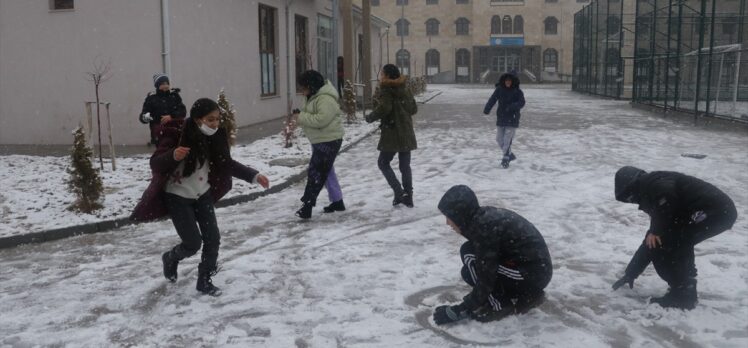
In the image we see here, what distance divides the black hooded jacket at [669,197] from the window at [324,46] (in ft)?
70.5

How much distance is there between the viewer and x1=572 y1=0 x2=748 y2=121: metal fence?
22453 millimetres

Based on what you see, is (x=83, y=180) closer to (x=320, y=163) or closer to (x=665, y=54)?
(x=320, y=163)

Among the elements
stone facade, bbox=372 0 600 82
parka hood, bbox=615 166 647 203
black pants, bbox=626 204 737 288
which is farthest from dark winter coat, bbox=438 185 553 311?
stone facade, bbox=372 0 600 82

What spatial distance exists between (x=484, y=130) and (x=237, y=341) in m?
14.3

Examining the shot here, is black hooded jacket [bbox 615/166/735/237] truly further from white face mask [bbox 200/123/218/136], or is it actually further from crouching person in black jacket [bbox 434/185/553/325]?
white face mask [bbox 200/123/218/136]

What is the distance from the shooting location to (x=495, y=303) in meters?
4.54

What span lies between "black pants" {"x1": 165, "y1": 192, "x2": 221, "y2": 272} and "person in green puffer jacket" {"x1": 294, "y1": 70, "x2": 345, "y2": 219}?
2.21 m

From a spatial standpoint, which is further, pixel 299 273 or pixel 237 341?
pixel 299 273

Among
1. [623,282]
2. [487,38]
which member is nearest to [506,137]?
[623,282]

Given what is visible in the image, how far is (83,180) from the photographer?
25.6 ft

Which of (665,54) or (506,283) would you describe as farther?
(665,54)


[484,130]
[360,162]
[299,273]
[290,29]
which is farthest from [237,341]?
[290,29]

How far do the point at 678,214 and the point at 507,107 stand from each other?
22.2 ft

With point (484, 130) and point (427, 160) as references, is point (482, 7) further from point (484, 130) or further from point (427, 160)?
point (427, 160)
